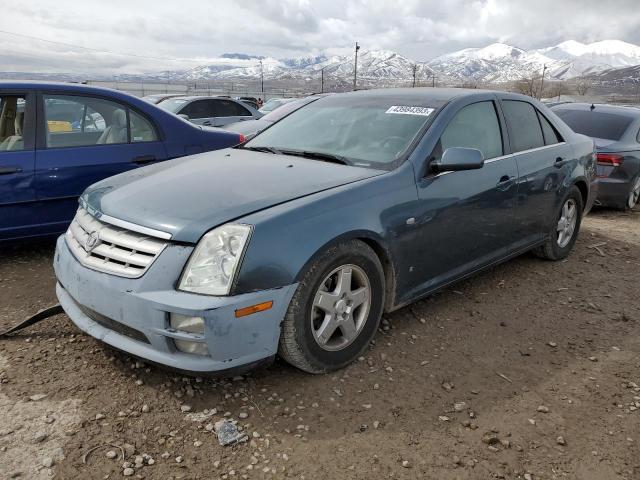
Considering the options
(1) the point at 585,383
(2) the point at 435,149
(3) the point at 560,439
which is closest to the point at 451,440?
(3) the point at 560,439

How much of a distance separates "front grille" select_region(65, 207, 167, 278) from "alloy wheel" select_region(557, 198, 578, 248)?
3768 mm

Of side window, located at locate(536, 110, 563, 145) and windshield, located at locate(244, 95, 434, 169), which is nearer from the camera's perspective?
windshield, located at locate(244, 95, 434, 169)

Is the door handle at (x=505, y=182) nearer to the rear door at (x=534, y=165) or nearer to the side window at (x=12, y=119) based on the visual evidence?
the rear door at (x=534, y=165)

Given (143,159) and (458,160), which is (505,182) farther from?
(143,159)

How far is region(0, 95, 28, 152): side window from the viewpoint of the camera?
416 cm

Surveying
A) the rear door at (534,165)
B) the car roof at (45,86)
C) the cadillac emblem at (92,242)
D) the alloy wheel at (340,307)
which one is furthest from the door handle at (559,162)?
the car roof at (45,86)

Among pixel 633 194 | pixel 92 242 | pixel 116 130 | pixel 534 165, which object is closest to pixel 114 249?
pixel 92 242

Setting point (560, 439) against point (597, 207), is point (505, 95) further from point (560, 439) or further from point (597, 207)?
point (597, 207)

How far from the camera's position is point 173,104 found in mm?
11523

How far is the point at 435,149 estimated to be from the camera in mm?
3268

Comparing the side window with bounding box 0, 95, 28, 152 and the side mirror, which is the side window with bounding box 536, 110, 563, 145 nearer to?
the side mirror

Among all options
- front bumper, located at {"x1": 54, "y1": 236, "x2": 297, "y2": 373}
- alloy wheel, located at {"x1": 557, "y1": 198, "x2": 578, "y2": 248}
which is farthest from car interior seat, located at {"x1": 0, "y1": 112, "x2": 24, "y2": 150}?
alloy wheel, located at {"x1": 557, "y1": 198, "x2": 578, "y2": 248}

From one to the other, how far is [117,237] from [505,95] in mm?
3181

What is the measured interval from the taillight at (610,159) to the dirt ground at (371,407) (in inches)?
145
